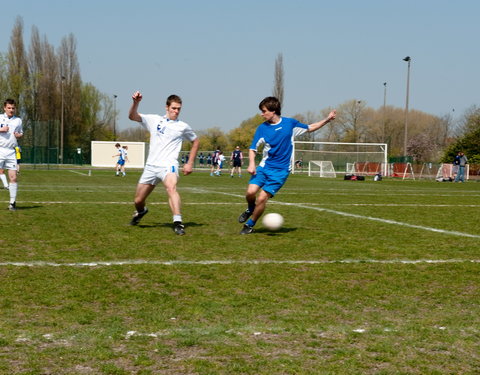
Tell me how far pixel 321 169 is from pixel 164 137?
35170 mm

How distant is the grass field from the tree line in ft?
141

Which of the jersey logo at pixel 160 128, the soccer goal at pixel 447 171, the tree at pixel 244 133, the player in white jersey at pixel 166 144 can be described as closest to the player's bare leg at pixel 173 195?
the player in white jersey at pixel 166 144

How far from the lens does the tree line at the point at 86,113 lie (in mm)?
71625

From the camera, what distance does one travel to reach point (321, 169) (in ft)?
141

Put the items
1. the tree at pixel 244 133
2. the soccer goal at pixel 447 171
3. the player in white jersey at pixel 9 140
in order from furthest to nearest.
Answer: the tree at pixel 244 133, the soccer goal at pixel 447 171, the player in white jersey at pixel 9 140

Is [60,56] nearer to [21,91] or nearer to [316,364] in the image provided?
[21,91]

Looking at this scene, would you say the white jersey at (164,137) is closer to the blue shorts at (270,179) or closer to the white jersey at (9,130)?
the blue shorts at (270,179)

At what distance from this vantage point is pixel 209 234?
8047 mm

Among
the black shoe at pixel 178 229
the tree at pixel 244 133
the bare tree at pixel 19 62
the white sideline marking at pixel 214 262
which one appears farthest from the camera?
the tree at pixel 244 133

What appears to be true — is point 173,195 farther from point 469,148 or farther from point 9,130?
point 469,148

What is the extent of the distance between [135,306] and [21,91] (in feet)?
242

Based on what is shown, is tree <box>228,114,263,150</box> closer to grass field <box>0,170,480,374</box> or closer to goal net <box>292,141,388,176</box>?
goal net <box>292,141,388,176</box>

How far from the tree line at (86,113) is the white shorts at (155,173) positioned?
4119 cm

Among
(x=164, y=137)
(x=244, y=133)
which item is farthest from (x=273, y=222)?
(x=244, y=133)
